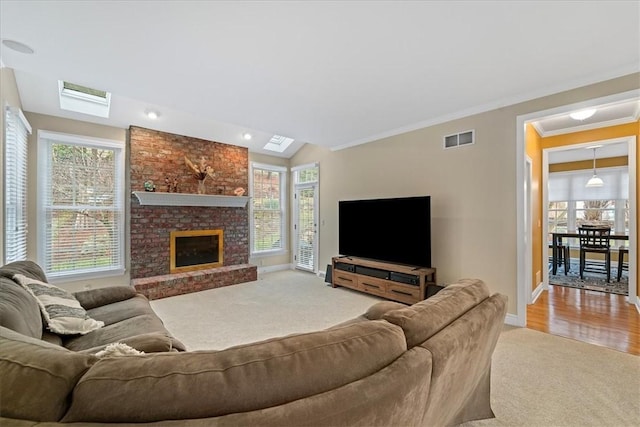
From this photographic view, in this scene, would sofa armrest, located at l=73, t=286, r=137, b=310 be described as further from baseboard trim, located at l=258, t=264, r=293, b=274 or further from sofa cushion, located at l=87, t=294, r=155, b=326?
baseboard trim, located at l=258, t=264, r=293, b=274

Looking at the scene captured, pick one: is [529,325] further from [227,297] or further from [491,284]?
[227,297]

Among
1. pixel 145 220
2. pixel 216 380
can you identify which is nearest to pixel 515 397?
pixel 216 380

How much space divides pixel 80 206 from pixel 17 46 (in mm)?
2451

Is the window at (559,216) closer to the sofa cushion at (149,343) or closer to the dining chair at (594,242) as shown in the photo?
the dining chair at (594,242)

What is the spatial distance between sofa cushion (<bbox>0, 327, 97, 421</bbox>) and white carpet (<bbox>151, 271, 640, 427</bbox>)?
2018 mm

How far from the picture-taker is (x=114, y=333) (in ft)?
6.04

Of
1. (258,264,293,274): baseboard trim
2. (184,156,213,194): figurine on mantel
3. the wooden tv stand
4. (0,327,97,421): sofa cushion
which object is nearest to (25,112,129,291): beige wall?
(184,156,213,194): figurine on mantel

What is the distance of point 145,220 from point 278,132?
2.61m

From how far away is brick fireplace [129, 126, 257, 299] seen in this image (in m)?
4.50

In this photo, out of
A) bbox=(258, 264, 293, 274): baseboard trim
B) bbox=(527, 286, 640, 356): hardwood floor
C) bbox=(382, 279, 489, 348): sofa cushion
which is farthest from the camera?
bbox=(258, 264, 293, 274): baseboard trim

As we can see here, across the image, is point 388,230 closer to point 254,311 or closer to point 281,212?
point 254,311

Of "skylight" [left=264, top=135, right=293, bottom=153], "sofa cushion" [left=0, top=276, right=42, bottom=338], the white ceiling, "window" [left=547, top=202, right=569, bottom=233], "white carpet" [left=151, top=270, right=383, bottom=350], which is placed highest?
"skylight" [left=264, top=135, right=293, bottom=153]

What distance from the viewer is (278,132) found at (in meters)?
4.67

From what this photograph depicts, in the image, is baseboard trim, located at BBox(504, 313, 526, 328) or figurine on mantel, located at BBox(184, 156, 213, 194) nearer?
baseboard trim, located at BBox(504, 313, 526, 328)
